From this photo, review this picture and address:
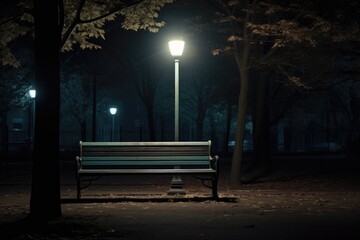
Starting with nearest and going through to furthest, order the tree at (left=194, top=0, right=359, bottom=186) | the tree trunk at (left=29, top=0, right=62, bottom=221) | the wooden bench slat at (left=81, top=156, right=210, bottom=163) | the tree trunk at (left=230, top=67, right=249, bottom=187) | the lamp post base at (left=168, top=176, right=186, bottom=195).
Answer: the tree trunk at (left=29, top=0, right=62, bottom=221) → the wooden bench slat at (left=81, top=156, right=210, bottom=163) → the lamp post base at (left=168, top=176, right=186, bottom=195) → the tree at (left=194, top=0, right=359, bottom=186) → the tree trunk at (left=230, top=67, right=249, bottom=187)

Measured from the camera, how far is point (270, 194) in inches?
588

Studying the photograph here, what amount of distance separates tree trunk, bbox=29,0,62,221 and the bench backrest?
3.89 meters

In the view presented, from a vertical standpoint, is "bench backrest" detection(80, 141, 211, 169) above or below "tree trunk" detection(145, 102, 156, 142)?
below

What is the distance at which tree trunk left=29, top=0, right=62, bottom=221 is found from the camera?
10242 millimetres

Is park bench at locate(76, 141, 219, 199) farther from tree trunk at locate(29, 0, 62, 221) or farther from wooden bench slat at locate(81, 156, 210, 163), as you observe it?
tree trunk at locate(29, 0, 62, 221)

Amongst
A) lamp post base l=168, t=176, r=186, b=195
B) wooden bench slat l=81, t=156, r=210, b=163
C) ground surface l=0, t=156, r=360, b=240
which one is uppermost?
wooden bench slat l=81, t=156, r=210, b=163

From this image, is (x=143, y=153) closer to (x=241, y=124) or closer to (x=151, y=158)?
(x=151, y=158)

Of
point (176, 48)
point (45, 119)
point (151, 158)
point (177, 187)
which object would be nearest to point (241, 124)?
point (176, 48)

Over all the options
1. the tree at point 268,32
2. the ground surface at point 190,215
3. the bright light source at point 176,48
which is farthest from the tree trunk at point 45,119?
the tree at point 268,32

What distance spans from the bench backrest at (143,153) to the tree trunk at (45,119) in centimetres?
389

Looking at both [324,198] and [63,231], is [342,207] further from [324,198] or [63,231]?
[63,231]

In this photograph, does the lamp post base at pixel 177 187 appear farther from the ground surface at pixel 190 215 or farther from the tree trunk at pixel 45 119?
the tree trunk at pixel 45 119

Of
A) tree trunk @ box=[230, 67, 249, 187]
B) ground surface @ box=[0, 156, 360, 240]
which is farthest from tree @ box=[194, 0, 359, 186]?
ground surface @ box=[0, 156, 360, 240]

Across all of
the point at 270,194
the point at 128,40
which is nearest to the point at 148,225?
the point at 270,194
